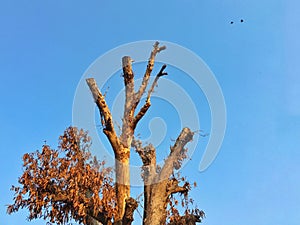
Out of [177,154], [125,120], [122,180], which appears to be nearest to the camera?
[122,180]

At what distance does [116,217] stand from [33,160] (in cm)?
353

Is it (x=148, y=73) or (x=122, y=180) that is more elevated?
(x=148, y=73)

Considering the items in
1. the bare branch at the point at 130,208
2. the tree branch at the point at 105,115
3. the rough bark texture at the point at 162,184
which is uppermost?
the tree branch at the point at 105,115

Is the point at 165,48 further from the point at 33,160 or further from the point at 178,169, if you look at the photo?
the point at 33,160

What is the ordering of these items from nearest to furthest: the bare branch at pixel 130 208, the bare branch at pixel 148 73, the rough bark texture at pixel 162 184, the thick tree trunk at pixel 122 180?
the bare branch at pixel 130 208 < the rough bark texture at pixel 162 184 < the thick tree trunk at pixel 122 180 < the bare branch at pixel 148 73

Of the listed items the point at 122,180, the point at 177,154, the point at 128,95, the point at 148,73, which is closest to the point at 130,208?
the point at 122,180

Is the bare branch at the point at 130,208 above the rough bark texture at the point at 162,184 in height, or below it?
below

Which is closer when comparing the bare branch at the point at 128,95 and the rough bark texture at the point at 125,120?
the rough bark texture at the point at 125,120

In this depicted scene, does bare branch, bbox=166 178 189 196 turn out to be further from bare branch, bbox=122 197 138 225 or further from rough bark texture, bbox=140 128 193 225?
bare branch, bbox=122 197 138 225

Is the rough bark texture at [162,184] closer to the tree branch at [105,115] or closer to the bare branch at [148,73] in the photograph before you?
the tree branch at [105,115]


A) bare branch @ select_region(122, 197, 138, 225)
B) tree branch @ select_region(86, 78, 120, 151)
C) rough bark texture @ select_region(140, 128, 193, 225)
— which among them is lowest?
bare branch @ select_region(122, 197, 138, 225)

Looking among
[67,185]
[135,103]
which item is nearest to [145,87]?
[135,103]

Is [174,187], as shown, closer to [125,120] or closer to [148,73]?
[125,120]

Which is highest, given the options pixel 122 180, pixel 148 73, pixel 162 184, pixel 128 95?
pixel 148 73
